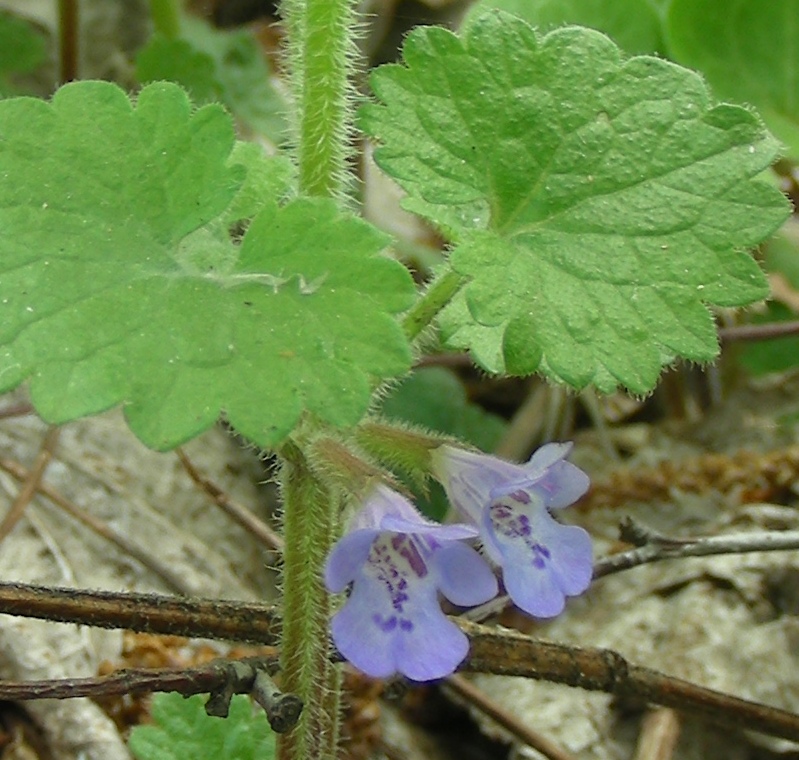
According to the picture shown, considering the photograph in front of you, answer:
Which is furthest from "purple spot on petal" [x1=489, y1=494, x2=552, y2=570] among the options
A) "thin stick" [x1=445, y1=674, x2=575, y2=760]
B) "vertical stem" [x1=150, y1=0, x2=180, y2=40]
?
"vertical stem" [x1=150, y1=0, x2=180, y2=40]

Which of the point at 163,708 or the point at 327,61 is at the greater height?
the point at 327,61

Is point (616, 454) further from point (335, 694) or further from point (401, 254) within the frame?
point (335, 694)

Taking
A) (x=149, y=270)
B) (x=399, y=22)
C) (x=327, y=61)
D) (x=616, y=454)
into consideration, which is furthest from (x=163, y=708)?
(x=399, y=22)

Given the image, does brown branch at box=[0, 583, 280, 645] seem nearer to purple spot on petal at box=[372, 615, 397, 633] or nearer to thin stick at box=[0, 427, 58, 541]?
purple spot on petal at box=[372, 615, 397, 633]

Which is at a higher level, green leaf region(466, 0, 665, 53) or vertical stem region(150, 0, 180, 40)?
green leaf region(466, 0, 665, 53)

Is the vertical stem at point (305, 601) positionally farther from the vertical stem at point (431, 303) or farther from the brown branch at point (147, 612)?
the vertical stem at point (431, 303)
